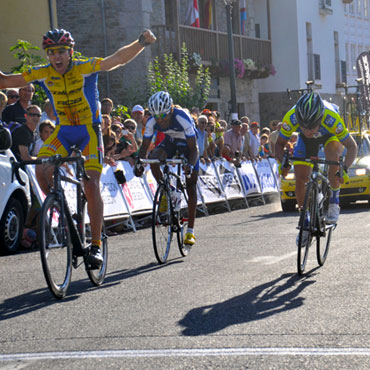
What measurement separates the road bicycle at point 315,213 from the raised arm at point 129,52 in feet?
6.81

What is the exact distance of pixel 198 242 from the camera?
13281 millimetres

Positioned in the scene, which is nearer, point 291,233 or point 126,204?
point 291,233

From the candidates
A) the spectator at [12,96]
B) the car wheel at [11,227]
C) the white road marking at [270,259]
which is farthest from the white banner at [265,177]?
the white road marking at [270,259]

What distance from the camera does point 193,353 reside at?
5.96 metres

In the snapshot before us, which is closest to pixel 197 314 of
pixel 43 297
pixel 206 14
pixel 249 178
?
pixel 43 297

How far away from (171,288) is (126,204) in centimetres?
752

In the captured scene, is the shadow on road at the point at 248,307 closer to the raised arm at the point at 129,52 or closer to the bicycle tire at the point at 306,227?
the bicycle tire at the point at 306,227

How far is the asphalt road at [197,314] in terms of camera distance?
5.88 metres

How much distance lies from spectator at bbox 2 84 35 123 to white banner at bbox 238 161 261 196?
26.6 ft

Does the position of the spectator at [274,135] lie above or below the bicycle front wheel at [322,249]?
above

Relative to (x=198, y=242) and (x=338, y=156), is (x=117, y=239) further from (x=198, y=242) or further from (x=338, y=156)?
(x=338, y=156)

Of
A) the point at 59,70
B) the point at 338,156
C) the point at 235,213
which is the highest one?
the point at 59,70

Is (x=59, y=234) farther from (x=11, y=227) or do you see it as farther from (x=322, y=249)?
(x=11, y=227)

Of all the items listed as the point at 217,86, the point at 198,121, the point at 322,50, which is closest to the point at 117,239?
the point at 198,121
